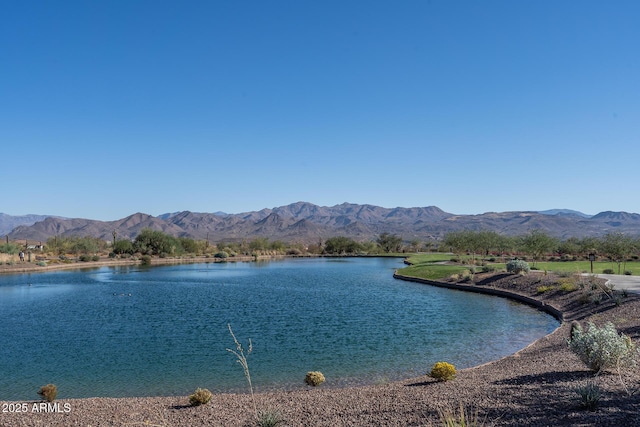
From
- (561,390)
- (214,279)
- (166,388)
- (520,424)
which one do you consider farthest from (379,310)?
(214,279)

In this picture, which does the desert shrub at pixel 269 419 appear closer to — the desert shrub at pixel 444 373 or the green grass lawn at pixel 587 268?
the desert shrub at pixel 444 373

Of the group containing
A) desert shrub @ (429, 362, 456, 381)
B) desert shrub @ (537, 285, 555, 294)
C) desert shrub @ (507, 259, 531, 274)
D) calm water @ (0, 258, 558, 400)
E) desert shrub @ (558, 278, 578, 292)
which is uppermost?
desert shrub @ (507, 259, 531, 274)

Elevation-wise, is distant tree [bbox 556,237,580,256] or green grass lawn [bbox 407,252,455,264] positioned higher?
distant tree [bbox 556,237,580,256]

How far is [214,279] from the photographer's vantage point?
42375 mm

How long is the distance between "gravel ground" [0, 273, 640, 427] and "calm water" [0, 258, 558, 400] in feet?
6.89

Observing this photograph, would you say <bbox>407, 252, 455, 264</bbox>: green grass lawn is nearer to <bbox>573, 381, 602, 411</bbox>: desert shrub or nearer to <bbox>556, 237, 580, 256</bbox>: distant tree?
<bbox>556, 237, 580, 256</bbox>: distant tree

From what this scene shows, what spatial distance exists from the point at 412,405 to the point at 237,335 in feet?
36.0

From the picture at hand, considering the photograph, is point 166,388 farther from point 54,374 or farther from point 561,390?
point 561,390

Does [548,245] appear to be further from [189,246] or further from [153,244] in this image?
[189,246]

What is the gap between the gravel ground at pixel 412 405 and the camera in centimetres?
680

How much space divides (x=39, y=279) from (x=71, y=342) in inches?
1206

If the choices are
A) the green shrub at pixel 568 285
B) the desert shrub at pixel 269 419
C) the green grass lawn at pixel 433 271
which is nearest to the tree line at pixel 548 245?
the green grass lawn at pixel 433 271

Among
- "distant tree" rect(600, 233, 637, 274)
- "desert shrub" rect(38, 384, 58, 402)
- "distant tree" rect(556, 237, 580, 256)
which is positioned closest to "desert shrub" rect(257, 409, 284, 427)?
"desert shrub" rect(38, 384, 58, 402)

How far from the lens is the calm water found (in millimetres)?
12445
